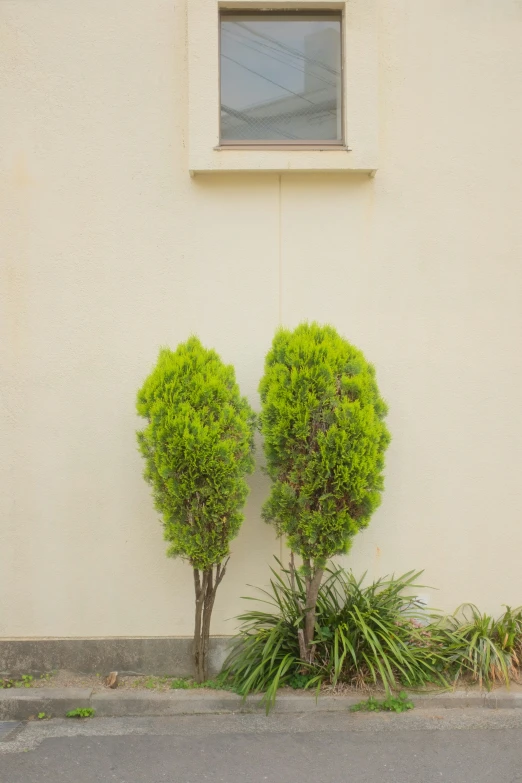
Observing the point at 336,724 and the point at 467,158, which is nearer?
the point at 336,724

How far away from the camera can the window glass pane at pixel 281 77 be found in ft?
17.3

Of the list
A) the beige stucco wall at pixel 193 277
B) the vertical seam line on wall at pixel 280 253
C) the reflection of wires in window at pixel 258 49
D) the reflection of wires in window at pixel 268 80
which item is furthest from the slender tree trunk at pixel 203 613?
the reflection of wires in window at pixel 258 49

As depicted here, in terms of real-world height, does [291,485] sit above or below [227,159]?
below

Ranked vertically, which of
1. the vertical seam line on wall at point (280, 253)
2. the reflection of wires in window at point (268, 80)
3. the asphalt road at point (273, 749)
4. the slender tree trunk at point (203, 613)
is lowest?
the asphalt road at point (273, 749)

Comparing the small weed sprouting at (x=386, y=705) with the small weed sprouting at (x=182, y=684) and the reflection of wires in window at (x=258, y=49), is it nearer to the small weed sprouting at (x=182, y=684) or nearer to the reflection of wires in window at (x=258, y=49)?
the small weed sprouting at (x=182, y=684)

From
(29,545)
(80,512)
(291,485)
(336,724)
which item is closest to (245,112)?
(291,485)

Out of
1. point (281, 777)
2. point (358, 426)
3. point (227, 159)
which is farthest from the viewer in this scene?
point (227, 159)

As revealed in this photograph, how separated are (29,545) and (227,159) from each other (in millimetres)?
2914

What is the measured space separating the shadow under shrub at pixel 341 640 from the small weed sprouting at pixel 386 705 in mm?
103

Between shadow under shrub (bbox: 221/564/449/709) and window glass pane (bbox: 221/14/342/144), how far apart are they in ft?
9.97

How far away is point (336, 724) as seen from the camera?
15.1 feet

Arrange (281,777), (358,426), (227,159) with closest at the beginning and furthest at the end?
(281,777) < (358,426) < (227,159)

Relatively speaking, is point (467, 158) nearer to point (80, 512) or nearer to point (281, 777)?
point (80, 512)

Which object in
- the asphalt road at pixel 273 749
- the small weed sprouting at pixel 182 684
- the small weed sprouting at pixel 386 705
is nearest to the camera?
the asphalt road at pixel 273 749
